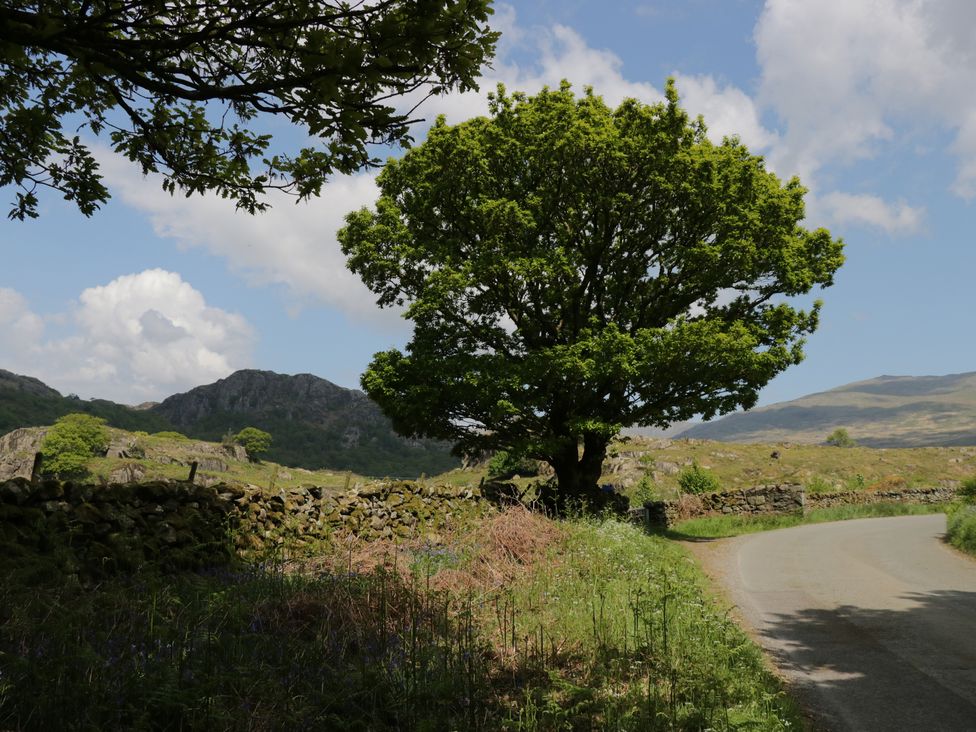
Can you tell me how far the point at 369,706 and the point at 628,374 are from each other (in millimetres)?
14733

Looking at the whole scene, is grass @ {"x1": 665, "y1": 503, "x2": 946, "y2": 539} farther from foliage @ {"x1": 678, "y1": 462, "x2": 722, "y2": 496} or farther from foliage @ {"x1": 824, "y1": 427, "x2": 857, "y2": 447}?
foliage @ {"x1": 824, "y1": 427, "x2": 857, "y2": 447}

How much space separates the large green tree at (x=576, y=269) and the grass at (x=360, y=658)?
1035cm

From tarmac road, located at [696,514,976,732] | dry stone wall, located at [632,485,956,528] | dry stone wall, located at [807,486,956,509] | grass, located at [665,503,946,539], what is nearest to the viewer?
tarmac road, located at [696,514,976,732]

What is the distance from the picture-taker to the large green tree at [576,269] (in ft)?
63.4

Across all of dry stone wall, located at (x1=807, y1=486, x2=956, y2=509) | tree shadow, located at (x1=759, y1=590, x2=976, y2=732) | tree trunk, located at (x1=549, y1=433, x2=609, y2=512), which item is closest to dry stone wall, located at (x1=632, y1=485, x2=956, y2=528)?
dry stone wall, located at (x1=807, y1=486, x2=956, y2=509)

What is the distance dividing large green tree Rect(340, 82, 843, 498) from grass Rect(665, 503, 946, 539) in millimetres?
6547

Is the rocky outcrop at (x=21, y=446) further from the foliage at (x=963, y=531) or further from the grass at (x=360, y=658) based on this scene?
the foliage at (x=963, y=531)

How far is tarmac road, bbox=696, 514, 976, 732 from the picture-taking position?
21.0 feet

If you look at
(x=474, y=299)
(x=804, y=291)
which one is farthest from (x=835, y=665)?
(x=804, y=291)

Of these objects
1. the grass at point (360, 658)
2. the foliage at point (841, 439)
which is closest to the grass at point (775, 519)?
the grass at point (360, 658)

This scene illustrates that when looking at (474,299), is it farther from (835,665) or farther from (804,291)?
(835,665)

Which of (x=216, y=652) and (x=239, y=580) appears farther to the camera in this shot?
(x=239, y=580)

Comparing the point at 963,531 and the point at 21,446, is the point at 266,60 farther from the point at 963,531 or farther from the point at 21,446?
the point at 21,446

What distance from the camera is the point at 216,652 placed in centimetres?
577
